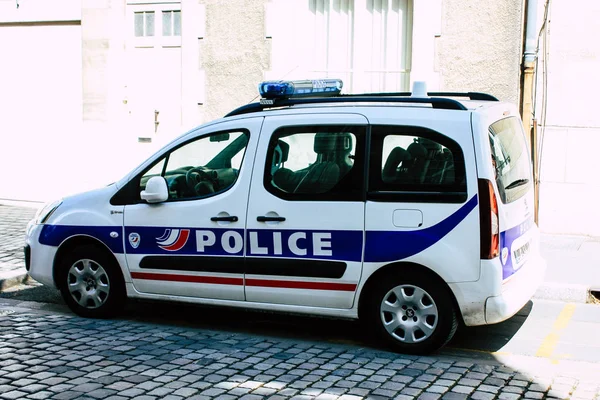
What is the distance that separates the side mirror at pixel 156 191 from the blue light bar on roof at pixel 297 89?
3.52 feet

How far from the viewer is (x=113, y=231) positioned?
690 cm

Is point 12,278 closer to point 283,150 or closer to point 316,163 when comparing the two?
point 283,150

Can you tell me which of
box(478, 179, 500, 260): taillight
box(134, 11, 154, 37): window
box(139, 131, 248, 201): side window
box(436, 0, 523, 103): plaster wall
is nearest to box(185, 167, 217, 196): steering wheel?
box(139, 131, 248, 201): side window

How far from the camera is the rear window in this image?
600 cm

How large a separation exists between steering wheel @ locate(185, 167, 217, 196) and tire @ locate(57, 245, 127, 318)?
94 centimetres

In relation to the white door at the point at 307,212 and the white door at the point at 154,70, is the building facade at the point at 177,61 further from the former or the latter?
the white door at the point at 307,212

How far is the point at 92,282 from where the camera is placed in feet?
23.2

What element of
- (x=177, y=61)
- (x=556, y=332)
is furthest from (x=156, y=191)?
(x=177, y=61)

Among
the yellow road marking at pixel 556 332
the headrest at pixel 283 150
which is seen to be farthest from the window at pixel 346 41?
the headrest at pixel 283 150

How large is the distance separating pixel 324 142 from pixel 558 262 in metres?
4.11

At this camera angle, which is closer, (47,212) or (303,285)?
(303,285)

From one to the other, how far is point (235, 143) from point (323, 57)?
6.00 meters

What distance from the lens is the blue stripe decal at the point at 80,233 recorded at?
6898 mm

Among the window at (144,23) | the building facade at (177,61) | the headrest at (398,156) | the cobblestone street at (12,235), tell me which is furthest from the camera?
the window at (144,23)
